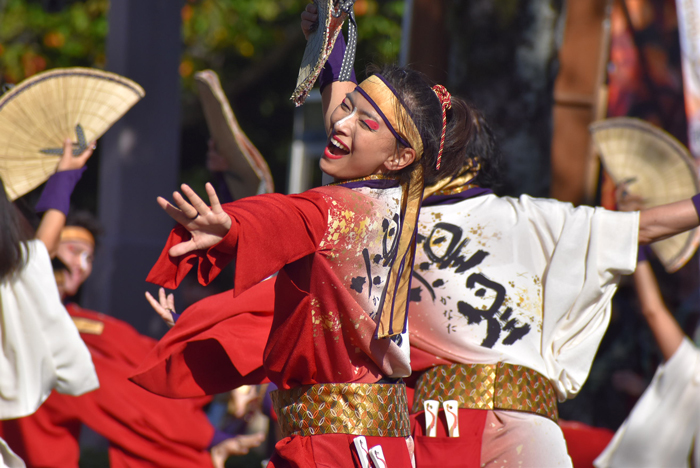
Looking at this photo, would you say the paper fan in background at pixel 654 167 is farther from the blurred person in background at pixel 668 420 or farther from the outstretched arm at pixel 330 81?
the outstretched arm at pixel 330 81

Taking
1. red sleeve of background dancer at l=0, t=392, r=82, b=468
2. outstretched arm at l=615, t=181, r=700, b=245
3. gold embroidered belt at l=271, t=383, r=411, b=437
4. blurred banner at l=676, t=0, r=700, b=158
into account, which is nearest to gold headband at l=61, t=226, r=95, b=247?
red sleeve of background dancer at l=0, t=392, r=82, b=468

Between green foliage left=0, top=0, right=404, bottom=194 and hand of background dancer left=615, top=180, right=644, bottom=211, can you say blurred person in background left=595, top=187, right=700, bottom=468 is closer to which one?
hand of background dancer left=615, top=180, right=644, bottom=211

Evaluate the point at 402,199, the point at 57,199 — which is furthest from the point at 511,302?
the point at 57,199

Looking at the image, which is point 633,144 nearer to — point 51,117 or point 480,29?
point 480,29

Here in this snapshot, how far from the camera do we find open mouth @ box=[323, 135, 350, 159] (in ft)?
7.39

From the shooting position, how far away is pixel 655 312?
452 centimetres

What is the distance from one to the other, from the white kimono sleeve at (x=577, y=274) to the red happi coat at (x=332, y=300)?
80 cm

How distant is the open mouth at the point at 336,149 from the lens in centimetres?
225

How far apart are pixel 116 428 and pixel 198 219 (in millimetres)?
2880

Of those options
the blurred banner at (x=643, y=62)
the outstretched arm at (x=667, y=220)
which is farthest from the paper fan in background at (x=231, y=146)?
the blurred banner at (x=643, y=62)

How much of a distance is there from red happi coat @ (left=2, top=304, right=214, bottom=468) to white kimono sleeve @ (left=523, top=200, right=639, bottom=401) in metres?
2.22

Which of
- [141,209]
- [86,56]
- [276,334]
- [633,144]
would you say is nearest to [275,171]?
[86,56]

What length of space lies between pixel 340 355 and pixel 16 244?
1.60 metres

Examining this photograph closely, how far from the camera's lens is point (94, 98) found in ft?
12.5
